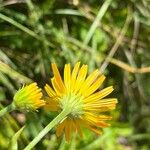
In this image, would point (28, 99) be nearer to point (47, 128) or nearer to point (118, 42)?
point (47, 128)

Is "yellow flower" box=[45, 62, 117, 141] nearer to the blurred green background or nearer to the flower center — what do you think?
the flower center

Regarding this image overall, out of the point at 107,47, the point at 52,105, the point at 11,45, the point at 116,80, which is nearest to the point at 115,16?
the point at 107,47

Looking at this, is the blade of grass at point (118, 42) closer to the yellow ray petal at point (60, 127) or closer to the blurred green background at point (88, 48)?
the blurred green background at point (88, 48)

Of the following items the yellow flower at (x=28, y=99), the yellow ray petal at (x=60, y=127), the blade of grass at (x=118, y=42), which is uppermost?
the blade of grass at (x=118, y=42)

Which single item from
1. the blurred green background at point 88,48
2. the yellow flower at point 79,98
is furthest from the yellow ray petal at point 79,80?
the blurred green background at point 88,48

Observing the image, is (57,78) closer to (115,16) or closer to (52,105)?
(52,105)
